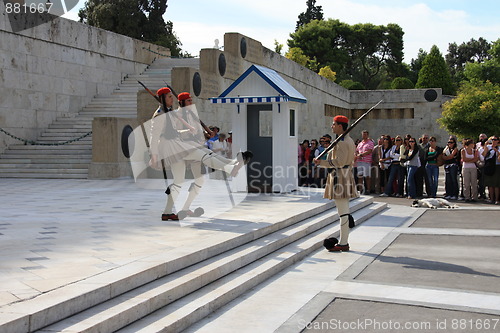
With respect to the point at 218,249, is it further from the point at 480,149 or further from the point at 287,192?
the point at 480,149

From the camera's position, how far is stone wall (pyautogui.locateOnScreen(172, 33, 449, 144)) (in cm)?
1976

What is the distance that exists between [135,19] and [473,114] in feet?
96.4

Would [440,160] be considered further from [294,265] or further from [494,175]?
[294,265]

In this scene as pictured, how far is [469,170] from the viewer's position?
1498cm

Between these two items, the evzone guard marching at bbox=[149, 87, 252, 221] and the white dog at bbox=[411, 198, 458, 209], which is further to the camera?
the white dog at bbox=[411, 198, 458, 209]

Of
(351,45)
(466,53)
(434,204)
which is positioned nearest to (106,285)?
(434,204)

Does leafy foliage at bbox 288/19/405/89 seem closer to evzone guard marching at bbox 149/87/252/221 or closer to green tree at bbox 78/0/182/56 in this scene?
green tree at bbox 78/0/182/56

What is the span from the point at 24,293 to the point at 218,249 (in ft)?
8.56

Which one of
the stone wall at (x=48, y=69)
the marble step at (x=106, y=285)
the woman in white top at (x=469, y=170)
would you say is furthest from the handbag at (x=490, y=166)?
the stone wall at (x=48, y=69)

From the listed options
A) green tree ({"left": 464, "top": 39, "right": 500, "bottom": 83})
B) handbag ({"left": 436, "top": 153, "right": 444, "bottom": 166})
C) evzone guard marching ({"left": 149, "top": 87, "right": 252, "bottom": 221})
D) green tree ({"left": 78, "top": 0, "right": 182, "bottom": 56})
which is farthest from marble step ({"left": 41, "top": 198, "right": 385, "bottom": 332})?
green tree ({"left": 464, "top": 39, "right": 500, "bottom": 83})

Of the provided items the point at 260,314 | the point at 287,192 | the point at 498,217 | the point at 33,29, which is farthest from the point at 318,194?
the point at 33,29

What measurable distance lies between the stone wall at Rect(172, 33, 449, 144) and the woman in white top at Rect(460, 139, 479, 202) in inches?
250

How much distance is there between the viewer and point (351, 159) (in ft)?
26.0

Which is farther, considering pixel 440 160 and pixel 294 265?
pixel 440 160
